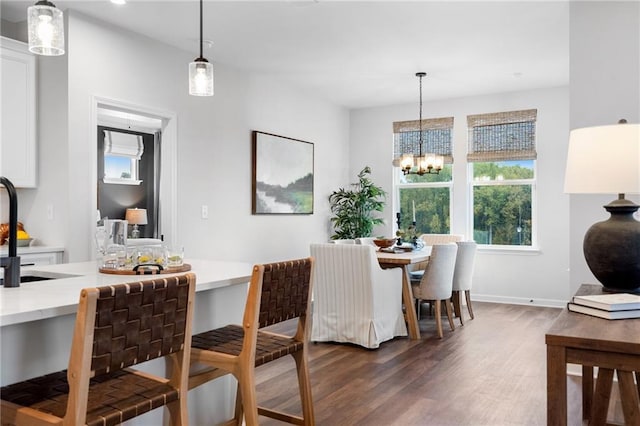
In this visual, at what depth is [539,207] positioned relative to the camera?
6297mm

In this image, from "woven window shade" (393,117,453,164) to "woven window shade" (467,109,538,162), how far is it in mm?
302

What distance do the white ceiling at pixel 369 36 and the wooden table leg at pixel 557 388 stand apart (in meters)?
2.82

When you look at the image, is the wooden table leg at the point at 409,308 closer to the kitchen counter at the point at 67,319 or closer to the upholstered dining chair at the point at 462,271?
the upholstered dining chair at the point at 462,271

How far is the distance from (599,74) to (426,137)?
3.55 metres

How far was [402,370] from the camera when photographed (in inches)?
146

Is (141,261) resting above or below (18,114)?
below

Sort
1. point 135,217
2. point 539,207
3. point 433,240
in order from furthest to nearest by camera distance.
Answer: point 135,217
point 433,240
point 539,207

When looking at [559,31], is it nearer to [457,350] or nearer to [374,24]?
[374,24]

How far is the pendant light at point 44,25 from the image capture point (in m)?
2.00

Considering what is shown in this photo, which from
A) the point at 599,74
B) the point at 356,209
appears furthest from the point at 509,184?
the point at 599,74

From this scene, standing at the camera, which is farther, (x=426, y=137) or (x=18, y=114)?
(x=426, y=137)

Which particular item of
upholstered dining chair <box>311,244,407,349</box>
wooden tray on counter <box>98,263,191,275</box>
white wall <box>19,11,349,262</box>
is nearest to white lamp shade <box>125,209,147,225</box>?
white wall <box>19,11,349,262</box>

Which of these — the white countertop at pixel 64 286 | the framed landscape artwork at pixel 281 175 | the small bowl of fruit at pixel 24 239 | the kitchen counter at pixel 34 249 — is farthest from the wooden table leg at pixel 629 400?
the framed landscape artwork at pixel 281 175

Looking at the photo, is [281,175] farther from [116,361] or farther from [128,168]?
[116,361]
